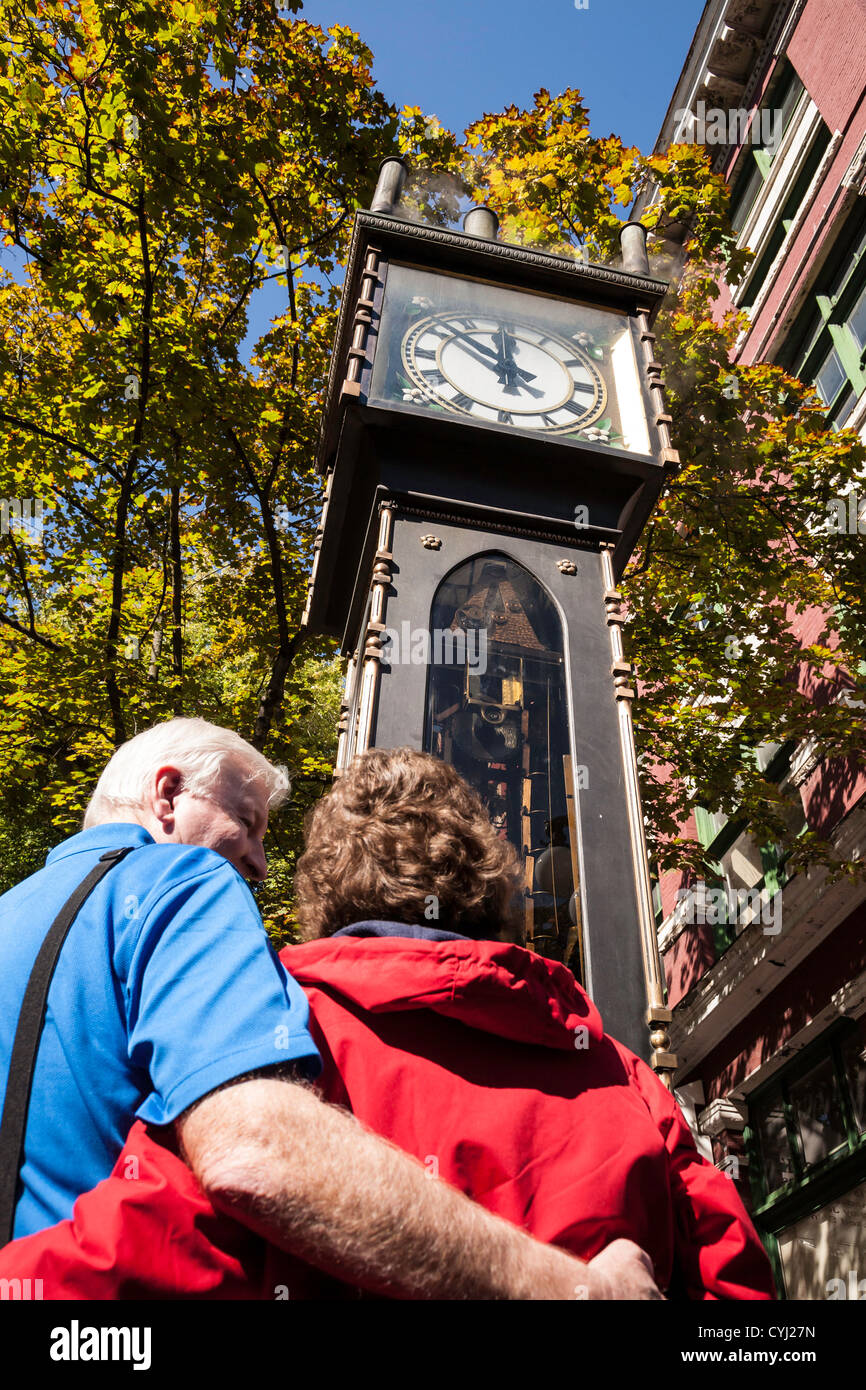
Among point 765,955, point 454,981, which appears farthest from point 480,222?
point 765,955

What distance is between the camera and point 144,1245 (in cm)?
98

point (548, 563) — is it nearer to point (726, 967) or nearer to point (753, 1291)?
point (753, 1291)

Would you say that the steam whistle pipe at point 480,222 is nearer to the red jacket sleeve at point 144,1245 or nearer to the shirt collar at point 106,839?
the shirt collar at point 106,839

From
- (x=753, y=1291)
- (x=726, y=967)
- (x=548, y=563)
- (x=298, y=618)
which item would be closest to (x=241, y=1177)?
(x=753, y=1291)

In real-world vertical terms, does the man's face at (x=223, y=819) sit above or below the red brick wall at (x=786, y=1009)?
below

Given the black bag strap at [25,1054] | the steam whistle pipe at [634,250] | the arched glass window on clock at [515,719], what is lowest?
the black bag strap at [25,1054]

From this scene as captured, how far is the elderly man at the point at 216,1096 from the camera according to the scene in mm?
961

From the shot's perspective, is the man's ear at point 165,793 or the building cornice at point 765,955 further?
the building cornice at point 765,955

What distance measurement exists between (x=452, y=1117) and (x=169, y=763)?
76 cm

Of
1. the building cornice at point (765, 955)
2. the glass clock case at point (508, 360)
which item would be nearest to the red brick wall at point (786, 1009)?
the building cornice at point (765, 955)

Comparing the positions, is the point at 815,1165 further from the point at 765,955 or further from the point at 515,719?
the point at 515,719

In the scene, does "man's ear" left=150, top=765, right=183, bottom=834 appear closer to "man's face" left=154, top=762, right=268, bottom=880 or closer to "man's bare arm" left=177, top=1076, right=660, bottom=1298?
"man's face" left=154, top=762, right=268, bottom=880

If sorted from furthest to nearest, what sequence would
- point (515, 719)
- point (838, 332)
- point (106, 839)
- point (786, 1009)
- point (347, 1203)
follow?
1. point (838, 332)
2. point (786, 1009)
3. point (515, 719)
4. point (106, 839)
5. point (347, 1203)

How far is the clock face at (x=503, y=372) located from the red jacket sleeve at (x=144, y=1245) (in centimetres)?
278
